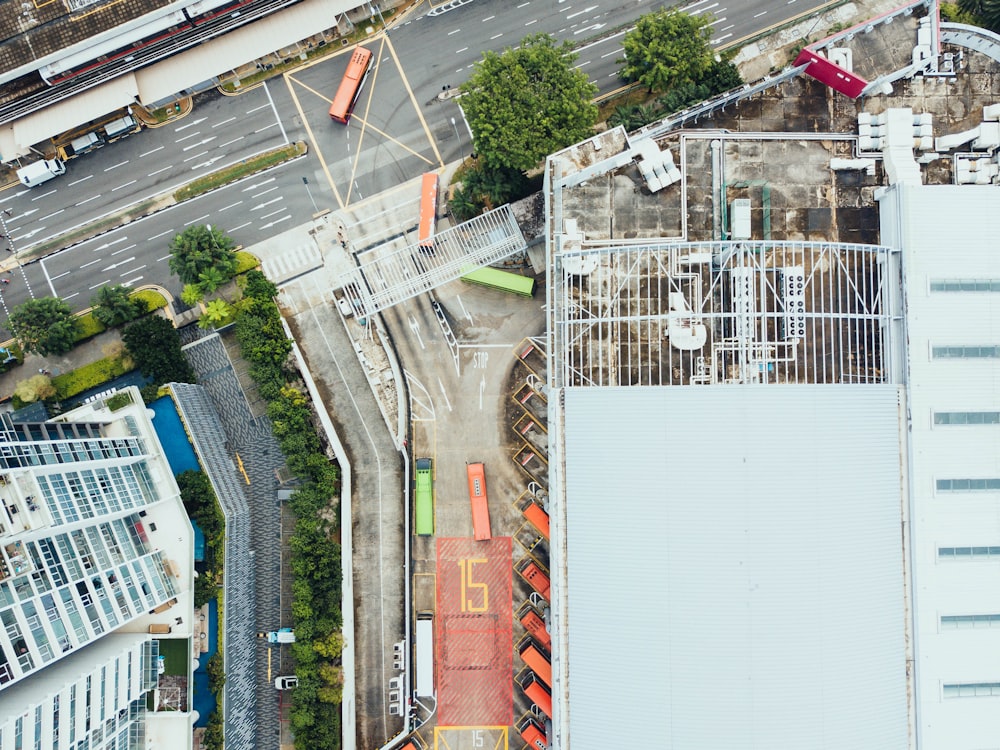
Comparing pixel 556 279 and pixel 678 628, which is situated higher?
pixel 556 279

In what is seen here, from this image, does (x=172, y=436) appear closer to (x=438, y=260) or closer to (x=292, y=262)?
(x=292, y=262)

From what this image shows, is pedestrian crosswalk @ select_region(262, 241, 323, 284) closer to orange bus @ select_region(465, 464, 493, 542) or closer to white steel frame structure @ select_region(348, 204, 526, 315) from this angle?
white steel frame structure @ select_region(348, 204, 526, 315)

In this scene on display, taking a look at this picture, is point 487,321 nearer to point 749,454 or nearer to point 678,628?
point 749,454

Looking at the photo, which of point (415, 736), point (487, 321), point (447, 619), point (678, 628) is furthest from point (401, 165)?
point (415, 736)

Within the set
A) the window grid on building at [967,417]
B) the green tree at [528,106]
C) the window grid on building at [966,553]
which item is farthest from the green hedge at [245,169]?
the window grid on building at [966,553]

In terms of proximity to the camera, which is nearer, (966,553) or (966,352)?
A: (966,352)

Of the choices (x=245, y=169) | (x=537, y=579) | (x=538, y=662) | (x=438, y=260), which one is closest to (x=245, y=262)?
(x=245, y=169)
